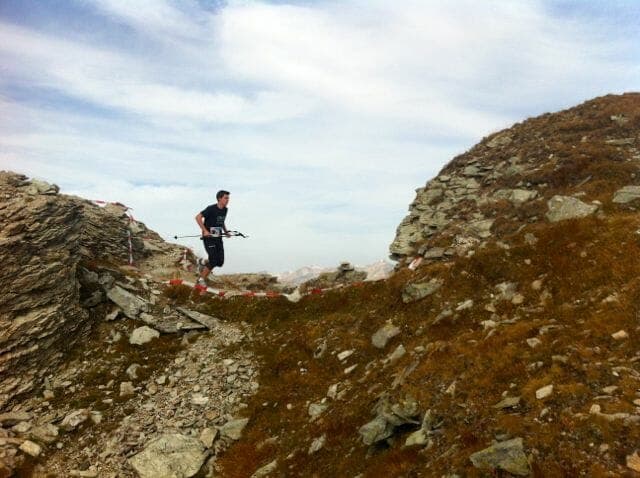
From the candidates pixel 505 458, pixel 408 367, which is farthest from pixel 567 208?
pixel 505 458

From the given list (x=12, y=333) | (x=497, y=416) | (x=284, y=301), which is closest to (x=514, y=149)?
(x=284, y=301)

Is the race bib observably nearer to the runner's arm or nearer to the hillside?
the runner's arm

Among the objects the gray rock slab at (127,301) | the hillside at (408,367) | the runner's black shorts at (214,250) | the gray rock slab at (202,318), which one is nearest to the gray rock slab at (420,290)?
the hillside at (408,367)

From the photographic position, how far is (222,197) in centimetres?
2439

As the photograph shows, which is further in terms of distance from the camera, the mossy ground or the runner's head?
the runner's head

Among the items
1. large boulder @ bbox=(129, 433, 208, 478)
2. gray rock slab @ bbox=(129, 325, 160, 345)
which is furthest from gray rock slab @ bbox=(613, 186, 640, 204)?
gray rock slab @ bbox=(129, 325, 160, 345)

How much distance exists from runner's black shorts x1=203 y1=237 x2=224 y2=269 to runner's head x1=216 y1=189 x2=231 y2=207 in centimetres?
202

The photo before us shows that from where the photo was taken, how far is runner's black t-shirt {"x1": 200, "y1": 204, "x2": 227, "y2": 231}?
24.3m

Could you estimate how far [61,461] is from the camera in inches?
609

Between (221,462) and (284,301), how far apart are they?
10414mm

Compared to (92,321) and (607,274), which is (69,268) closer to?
(92,321)

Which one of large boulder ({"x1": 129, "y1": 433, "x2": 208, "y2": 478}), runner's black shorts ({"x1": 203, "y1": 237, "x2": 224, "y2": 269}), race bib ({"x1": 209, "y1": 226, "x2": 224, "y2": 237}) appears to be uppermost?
race bib ({"x1": 209, "y1": 226, "x2": 224, "y2": 237})

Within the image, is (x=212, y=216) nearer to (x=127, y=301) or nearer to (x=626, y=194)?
(x=127, y=301)

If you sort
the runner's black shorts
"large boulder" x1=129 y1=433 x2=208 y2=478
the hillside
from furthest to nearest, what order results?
the runner's black shorts < "large boulder" x1=129 y1=433 x2=208 y2=478 < the hillside
